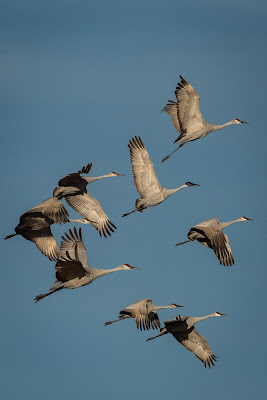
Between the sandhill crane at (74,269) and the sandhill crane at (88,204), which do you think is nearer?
the sandhill crane at (74,269)

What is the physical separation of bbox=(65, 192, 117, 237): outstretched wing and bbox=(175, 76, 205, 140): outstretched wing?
3.15 metres

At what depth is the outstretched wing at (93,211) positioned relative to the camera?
32.8 m

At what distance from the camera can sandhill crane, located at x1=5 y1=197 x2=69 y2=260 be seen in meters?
31.0

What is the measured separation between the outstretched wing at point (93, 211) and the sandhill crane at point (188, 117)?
2.37m

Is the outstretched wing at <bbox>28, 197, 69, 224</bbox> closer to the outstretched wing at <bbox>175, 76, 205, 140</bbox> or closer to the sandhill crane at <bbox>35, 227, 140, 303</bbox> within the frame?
the sandhill crane at <bbox>35, 227, 140, 303</bbox>

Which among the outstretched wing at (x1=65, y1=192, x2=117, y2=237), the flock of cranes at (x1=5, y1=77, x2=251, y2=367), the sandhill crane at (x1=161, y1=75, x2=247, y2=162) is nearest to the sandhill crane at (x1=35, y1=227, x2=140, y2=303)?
the flock of cranes at (x1=5, y1=77, x2=251, y2=367)

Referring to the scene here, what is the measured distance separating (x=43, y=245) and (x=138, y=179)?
3.23 m

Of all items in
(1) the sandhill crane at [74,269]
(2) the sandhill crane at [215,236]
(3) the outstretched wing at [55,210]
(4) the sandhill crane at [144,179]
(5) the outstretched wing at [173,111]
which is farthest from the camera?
(5) the outstretched wing at [173,111]

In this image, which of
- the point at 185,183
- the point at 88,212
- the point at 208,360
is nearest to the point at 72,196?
the point at 88,212

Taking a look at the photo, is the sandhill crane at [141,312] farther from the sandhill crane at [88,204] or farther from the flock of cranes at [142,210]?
the sandhill crane at [88,204]

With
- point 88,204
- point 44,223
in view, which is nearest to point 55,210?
point 44,223

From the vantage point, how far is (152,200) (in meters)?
31.5

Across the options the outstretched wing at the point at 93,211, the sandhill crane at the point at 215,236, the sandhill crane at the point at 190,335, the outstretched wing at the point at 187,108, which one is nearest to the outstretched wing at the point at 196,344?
the sandhill crane at the point at 190,335

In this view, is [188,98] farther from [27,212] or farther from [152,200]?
[27,212]
